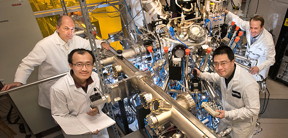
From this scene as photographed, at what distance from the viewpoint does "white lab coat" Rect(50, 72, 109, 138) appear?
148 cm

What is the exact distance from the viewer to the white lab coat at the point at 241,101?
1.49m

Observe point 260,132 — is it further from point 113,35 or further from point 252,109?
point 113,35

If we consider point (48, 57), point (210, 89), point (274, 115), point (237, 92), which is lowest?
point (274, 115)

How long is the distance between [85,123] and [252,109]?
1269mm

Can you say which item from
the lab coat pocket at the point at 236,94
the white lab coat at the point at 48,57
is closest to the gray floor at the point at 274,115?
the white lab coat at the point at 48,57

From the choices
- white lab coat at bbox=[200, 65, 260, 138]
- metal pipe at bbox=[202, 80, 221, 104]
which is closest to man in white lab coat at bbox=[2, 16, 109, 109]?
metal pipe at bbox=[202, 80, 221, 104]

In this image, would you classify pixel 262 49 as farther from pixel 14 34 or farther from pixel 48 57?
pixel 14 34

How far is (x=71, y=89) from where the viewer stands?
1519 millimetres

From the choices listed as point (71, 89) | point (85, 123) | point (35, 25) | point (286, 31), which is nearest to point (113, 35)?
point (35, 25)

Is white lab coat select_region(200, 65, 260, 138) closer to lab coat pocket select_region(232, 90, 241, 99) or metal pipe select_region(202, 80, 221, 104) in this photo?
lab coat pocket select_region(232, 90, 241, 99)

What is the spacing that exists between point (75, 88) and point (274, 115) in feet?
8.83

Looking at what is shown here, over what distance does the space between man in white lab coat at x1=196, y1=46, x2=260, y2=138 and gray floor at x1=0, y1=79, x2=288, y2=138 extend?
2.98 ft

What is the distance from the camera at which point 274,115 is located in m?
2.69

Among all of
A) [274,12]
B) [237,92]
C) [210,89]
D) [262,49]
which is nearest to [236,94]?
[237,92]
